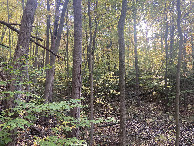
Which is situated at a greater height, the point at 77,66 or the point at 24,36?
the point at 24,36

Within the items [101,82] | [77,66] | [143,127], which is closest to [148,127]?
[143,127]

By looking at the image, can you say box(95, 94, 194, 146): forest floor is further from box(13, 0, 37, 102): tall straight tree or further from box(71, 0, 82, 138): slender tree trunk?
box(13, 0, 37, 102): tall straight tree

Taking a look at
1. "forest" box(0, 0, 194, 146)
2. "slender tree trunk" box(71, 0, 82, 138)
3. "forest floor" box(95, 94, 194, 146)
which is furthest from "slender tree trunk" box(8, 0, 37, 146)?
"forest floor" box(95, 94, 194, 146)

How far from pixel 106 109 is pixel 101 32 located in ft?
20.6

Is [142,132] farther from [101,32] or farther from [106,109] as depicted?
[101,32]

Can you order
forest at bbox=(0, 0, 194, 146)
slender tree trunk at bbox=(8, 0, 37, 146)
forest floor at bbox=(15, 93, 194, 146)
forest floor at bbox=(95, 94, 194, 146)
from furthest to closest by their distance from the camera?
forest floor at bbox=(95, 94, 194, 146), forest floor at bbox=(15, 93, 194, 146), forest at bbox=(0, 0, 194, 146), slender tree trunk at bbox=(8, 0, 37, 146)

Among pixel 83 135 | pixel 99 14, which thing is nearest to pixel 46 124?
pixel 83 135

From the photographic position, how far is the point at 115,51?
537 inches

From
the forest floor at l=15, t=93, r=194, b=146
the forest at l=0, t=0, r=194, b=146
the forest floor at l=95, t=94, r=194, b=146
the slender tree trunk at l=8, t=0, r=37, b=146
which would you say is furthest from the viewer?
the forest floor at l=95, t=94, r=194, b=146

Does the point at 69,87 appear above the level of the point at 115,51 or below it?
below

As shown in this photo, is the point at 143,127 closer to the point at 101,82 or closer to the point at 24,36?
the point at 101,82

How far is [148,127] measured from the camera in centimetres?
1053

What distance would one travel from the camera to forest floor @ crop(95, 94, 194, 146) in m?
8.99

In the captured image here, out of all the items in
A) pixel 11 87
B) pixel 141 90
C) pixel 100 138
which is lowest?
Result: pixel 100 138
